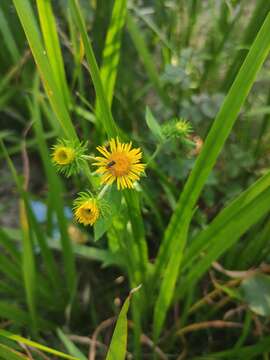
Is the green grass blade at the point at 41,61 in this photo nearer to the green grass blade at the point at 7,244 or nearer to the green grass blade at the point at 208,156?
the green grass blade at the point at 208,156

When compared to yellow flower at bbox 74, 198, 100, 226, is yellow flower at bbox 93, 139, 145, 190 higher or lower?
higher

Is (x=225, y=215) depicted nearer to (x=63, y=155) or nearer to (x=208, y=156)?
(x=208, y=156)

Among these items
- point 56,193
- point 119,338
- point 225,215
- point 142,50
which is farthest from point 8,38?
point 119,338

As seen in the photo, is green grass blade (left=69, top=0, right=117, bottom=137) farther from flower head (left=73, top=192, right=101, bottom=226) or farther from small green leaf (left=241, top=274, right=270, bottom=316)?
small green leaf (left=241, top=274, right=270, bottom=316)

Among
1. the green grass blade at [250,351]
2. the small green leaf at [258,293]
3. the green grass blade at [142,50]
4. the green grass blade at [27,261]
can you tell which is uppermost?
the green grass blade at [142,50]

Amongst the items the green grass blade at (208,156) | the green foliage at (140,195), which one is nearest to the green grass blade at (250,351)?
the green foliage at (140,195)

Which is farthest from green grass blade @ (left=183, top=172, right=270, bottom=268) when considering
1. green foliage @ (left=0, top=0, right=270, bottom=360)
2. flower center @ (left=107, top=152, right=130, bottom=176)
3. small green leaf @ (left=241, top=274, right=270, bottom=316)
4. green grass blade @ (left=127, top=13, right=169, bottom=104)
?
green grass blade @ (left=127, top=13, right=169, bottom=104)
